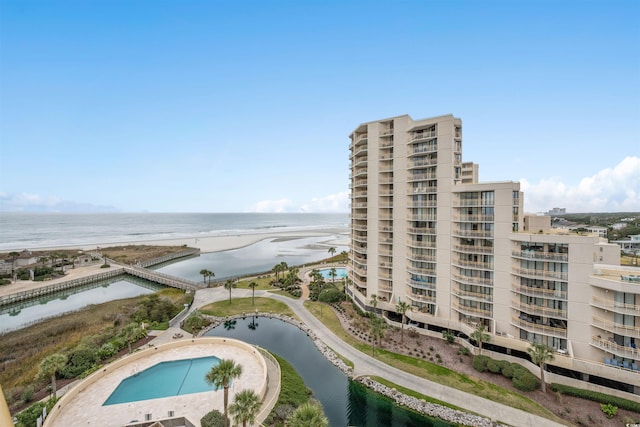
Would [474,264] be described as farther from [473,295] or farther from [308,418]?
[308,418]

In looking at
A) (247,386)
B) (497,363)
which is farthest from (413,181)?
(247,386)

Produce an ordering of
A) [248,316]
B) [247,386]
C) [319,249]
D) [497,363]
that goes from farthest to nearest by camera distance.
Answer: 1. [319,249]
2. [248,316]
3. [497,363]
4. [247,386]

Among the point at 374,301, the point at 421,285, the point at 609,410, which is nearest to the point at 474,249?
A: the point at 421,285

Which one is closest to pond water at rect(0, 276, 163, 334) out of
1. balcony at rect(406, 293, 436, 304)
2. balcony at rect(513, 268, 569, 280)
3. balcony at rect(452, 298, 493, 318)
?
balcony at rect(406, 293, 436, 304)

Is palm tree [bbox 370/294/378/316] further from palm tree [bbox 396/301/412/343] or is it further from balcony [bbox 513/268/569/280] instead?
balcony [bbox 513/268/569/280]

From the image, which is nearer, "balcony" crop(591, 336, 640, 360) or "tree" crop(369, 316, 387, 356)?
"balcony" crop(591, 336, 640, 360)

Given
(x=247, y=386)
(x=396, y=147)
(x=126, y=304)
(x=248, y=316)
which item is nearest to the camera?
(x=247, y=386)

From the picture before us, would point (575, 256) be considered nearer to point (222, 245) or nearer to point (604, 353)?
point (604, 353)
